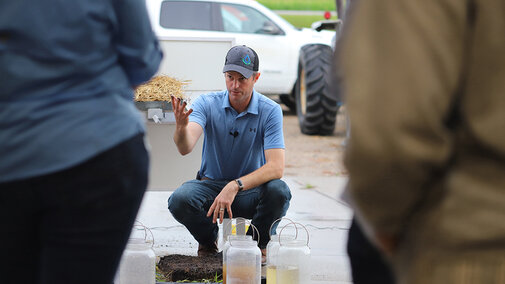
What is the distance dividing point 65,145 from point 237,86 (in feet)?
10.1

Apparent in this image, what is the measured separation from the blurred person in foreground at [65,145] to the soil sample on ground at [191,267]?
264 centimetres

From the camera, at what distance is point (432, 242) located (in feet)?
3.68

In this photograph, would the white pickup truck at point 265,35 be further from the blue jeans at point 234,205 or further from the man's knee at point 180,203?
the man's knee at point 180,203

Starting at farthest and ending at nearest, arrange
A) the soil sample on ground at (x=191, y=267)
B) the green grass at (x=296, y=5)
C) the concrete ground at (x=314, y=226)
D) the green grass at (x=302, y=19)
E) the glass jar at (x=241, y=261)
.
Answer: the green grass at (x=296, y=5)
the green grass at (x=302, y=19)
the concrete ground at (x=314, y=226)
the soil sample on ground at (x=191, y=267)
the glass jar at (x=241, y=261)

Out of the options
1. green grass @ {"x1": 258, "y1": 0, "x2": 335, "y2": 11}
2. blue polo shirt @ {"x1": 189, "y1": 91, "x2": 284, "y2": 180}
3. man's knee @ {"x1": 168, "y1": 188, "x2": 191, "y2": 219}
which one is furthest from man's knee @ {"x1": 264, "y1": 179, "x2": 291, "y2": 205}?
green grass @ {"x1": 258, "y1": 0, "x2": 335, "y2": 11}

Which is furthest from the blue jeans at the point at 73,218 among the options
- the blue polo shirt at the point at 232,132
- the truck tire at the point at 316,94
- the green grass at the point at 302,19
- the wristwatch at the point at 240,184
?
the green grass at the point at 302,19

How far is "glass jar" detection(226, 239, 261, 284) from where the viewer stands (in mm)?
3717

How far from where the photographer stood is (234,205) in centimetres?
446

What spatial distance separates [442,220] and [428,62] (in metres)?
0.23

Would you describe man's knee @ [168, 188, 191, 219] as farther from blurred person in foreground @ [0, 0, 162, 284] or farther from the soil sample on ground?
blurred person in foreground @ [0, 0, 162, 284]

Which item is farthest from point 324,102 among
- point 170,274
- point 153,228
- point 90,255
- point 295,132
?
point 90,255

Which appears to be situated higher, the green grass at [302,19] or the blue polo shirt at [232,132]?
the blue polo shirt at [232,132]

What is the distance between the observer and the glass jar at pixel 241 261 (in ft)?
12.2

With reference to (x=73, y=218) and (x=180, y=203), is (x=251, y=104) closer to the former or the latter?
(x=180, y=203)
